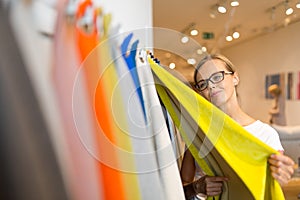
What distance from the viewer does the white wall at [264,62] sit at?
4.53 metres

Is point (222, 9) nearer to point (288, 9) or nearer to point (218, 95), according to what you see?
point (288, 9)

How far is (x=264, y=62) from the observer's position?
5.26 metres

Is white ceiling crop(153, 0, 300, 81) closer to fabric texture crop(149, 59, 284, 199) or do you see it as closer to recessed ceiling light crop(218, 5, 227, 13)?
recessed ceiling light crop(218, 5, 227, 13)

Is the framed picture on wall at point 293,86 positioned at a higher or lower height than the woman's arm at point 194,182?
higher

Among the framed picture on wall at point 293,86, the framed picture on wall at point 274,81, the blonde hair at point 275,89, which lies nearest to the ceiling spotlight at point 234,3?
the framed picture on wall at point 293,86

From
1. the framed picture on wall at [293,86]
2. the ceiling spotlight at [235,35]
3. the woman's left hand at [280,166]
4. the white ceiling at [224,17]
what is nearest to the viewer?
the woman's left hand at [280,166]

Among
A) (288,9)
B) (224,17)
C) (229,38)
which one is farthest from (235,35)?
(288,9)

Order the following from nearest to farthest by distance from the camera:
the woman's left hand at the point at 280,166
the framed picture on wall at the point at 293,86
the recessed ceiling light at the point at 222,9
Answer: the woman's left hand at the point at 280,166 < the recessed ceiling light at the point at 222,9 < the framed picture on wall at the point at 293,86

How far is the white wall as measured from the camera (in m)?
4.53

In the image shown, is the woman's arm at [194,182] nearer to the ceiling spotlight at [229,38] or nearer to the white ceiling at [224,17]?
the white ceiling at [224,17]

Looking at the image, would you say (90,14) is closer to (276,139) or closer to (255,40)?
(276,139)

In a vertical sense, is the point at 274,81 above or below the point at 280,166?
above

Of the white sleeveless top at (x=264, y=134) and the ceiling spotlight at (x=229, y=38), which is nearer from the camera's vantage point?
the white sleeveless top at (x=264, y=134)

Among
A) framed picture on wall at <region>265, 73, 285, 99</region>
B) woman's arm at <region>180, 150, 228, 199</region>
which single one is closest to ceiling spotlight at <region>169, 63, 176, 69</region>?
woman's arm at <region>180, 150, 228, 199</region>
